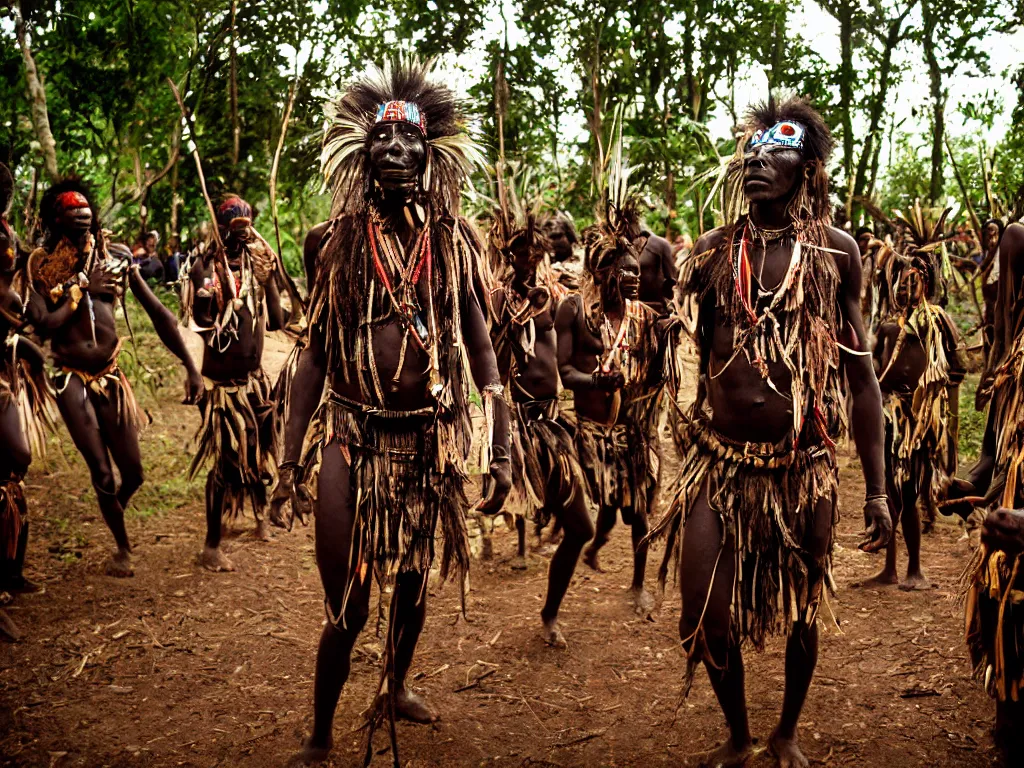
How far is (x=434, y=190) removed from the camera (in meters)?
3.43

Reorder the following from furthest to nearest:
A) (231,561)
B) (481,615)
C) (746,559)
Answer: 1. (231,561)
2. (481,615)
3. (746,559)

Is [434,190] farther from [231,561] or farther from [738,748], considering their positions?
[231,561]

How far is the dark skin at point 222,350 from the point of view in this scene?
18.7 ft

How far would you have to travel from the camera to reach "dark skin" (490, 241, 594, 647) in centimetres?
452

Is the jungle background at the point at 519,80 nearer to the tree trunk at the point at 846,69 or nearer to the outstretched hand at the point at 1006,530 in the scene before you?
the tree trunk at the point at 846,69

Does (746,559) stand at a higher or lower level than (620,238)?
lower

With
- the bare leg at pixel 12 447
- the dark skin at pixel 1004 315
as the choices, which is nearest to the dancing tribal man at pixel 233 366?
the bare leg at pixel 12 447

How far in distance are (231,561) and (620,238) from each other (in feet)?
10.0

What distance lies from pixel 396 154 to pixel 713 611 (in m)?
1.86

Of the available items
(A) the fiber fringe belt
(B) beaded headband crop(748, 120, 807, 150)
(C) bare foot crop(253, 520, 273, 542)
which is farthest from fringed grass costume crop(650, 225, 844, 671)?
(C) bare foot crop(253, 520, 273, 542)

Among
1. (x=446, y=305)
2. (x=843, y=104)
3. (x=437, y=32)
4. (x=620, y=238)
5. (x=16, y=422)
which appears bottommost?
(x=16, y=422)

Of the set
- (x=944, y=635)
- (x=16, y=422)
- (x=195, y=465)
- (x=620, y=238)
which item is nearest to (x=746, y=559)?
(x=944, y=635)

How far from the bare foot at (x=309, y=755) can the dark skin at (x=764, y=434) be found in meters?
1.33

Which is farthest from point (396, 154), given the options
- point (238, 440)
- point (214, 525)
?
point (214, 525)
